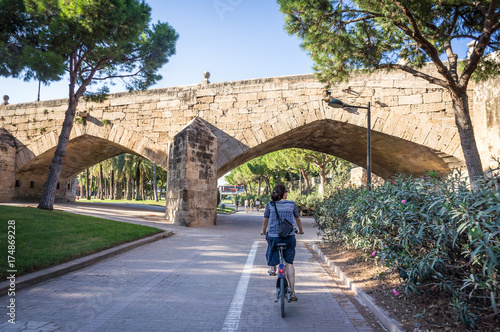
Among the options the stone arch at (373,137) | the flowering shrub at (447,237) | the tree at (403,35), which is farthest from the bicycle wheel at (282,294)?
the stone arch at (373,137)

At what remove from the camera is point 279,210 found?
4.40 metres

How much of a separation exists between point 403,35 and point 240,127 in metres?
7.73

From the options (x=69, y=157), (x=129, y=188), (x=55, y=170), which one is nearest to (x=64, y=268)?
(x=55, y=170)

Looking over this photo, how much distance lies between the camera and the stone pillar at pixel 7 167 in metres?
18.1

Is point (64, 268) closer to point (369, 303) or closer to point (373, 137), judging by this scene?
point (369, 303)

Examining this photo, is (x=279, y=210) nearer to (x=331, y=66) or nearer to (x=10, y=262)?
(x=10, y=262)

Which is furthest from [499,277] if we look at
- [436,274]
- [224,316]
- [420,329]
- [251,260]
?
[251,260]

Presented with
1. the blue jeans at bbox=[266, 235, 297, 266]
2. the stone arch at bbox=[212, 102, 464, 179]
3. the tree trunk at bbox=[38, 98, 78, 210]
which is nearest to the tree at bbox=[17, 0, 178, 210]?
the tree trunk at bbox=[38, 98, 78, 210]

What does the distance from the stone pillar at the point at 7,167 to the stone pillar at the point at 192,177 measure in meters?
10.3

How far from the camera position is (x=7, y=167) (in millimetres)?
18281

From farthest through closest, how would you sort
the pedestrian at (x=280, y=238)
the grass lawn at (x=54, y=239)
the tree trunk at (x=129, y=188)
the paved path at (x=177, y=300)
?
the tree trunk at (x=129, y=188)
the grass lawn at (x=54, y=239)
the pedestrian at (x=280, y=238)
the paved path at (x=177, y=300)

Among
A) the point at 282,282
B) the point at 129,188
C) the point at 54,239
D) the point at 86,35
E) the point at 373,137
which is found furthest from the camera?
the point at 129,188

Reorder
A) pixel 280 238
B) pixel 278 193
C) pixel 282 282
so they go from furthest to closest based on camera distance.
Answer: pixel 278 193, pixel 280 238, pixel 282 282

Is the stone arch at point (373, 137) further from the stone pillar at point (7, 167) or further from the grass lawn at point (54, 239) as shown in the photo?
the stone pillar at point (7, 167)
